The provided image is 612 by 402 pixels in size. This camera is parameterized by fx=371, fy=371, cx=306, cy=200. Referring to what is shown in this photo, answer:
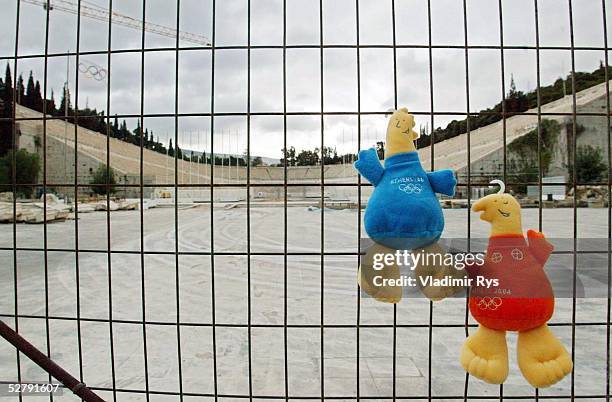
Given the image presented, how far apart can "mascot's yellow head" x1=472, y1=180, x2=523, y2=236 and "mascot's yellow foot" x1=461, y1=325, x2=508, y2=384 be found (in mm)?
680

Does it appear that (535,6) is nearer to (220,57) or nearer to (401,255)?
(401,255)

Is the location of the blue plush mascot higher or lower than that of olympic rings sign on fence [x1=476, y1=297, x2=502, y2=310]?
higher

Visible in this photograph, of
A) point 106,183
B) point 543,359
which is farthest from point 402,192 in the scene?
point 106,183

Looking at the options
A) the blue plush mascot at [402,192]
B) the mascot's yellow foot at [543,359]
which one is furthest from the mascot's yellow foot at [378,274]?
the mascot's yellow foot at [543,359]

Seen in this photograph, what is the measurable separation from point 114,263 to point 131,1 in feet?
47.2

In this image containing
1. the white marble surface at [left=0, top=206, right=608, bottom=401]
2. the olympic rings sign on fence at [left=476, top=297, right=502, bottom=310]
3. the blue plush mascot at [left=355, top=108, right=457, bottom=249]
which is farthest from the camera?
the white marble surface at [left=0, top=206, right=608, bottom=401]

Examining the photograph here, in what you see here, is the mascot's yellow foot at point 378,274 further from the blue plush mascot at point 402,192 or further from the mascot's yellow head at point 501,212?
the mascot's yellow head at point 501,212

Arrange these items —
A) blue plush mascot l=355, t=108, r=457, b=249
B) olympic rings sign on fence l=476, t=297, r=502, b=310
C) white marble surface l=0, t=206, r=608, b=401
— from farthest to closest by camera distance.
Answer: white marble surface l=0, t=206, r=608, b=401 < olympic rings sign on fence l=476, t=297, r=502, b=310 < blue plush mascot l=355, t=108, r=457, b=249

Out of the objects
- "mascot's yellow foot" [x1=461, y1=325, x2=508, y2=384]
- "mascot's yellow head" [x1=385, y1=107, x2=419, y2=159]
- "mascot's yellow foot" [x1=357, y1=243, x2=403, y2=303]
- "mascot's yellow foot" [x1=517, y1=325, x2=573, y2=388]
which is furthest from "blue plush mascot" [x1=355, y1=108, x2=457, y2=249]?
"mascot's yellow foot" [x1=517, y1=325, x2=573, y2=388]

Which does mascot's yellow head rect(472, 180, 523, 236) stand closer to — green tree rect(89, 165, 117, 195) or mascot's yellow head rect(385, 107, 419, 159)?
mascot's yellow head rect(385, 107, 419, 159)

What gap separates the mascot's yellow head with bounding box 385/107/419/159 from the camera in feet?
8.10

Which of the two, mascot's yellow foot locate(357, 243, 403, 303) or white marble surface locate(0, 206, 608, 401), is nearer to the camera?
mascot's yellow foot locate(357, 243, 403, 303)

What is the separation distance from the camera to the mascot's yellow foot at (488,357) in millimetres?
2422

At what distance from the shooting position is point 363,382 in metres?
6.37
